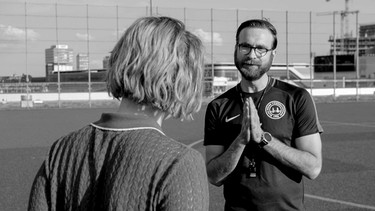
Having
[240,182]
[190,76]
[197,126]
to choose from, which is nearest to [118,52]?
[190,76]

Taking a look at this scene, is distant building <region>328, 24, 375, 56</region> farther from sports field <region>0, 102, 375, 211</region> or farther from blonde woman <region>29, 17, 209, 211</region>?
blonde woman <region>29, 17, 209, 211</region>

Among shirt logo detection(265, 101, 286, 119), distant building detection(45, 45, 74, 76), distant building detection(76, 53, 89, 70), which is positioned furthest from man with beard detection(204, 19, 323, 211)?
distant building detection(76, 53, 89, 70)

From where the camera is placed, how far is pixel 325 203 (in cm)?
703

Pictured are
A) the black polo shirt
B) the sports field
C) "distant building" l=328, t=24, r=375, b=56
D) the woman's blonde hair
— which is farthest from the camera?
"distant building" l=328, t=24, r=375, b=56

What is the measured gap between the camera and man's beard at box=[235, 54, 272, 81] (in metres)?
3.31

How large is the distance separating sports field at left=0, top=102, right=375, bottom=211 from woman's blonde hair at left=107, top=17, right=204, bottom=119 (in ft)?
17.0

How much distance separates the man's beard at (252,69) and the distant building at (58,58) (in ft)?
106

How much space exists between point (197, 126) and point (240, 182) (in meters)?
15.4

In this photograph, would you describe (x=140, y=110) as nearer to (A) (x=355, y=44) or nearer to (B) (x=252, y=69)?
(B) (x=252, y=69)

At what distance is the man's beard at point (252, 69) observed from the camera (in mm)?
3312

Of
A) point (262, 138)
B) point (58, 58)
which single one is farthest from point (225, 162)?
point (58, 58)

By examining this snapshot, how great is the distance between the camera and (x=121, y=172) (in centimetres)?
162

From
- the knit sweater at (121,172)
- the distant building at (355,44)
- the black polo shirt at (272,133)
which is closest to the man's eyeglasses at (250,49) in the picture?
the black polo shirt at (272,133)

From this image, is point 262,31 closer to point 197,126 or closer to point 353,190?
point 353,190
